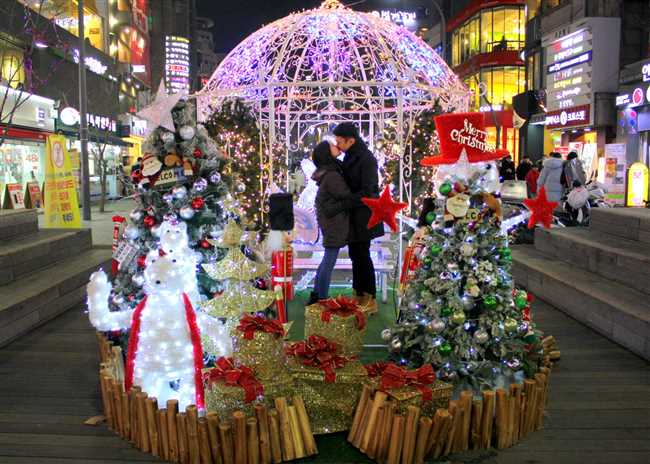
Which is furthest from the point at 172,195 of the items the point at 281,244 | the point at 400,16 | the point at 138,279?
the point at 400,16

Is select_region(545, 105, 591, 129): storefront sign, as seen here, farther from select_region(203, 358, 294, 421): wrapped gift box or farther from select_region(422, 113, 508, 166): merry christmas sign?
select_region(203, 358, 294, 421): wrapped gift box

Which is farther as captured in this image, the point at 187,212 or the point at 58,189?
the point at 58,189

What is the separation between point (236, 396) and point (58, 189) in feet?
31.0

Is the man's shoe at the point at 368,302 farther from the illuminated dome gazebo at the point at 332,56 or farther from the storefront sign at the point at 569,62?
the storefront sign at the point at 569,62

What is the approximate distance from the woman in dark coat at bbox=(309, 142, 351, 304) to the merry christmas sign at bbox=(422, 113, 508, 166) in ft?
5.47

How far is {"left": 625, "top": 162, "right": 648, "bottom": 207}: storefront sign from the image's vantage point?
1500cm

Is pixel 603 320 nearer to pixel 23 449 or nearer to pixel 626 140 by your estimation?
pixel 23 449

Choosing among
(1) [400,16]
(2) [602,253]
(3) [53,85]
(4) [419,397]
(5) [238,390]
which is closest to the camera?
(5) [238,390]

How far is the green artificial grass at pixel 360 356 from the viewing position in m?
3.38

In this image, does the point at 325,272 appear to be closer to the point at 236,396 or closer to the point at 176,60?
the point at 236,396

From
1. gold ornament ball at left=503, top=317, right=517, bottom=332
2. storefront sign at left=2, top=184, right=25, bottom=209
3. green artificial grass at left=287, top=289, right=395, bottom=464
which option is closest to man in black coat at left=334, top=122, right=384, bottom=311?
green artificial grass at left=287, top=289, right=395, bottom=464

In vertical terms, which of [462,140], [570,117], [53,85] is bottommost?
[462,140]

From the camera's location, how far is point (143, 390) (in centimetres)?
382

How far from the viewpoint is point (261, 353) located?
3.41 meters
